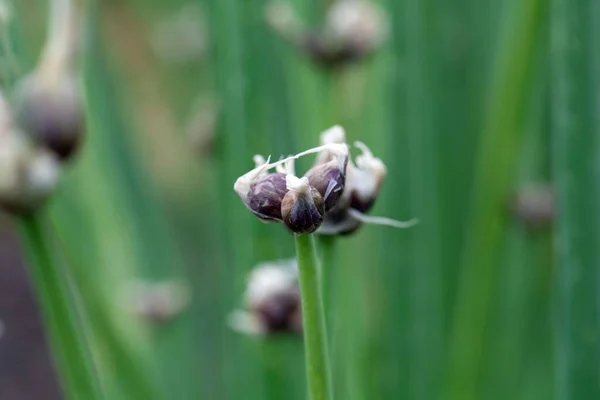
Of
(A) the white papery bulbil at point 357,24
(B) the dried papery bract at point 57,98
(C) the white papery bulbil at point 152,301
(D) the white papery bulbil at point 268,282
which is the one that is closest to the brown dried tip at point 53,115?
(B) the dried papery bract at point 57,98

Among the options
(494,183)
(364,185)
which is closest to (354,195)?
(364,185)

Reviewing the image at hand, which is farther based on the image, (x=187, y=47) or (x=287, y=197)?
(x=187, y=47)

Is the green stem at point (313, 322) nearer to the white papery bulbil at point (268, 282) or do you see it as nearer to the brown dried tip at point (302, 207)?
the brown dried tip at point (302, 207)

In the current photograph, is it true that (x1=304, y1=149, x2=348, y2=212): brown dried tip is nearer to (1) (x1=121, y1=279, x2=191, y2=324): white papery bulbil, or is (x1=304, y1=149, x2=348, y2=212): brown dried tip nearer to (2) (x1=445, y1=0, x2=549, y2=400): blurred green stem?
(2) (x1=445, y1=0, x2=549, y2=400): blurred green stem

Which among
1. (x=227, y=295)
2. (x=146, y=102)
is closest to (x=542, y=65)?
(x=227, y=295)

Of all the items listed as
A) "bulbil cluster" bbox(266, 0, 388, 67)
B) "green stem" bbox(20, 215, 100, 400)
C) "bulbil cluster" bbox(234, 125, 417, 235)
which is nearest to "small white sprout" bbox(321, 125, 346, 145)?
"bulbil cluster" bbox(234, 125, 417, 235)

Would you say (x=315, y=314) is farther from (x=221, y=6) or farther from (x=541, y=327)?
(x=541, y=327)
